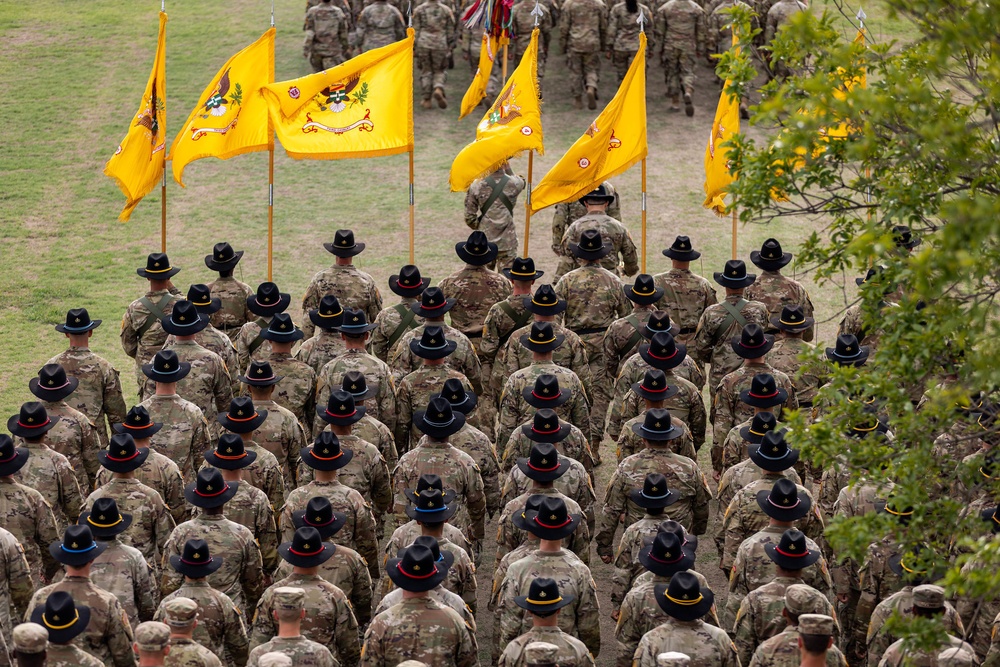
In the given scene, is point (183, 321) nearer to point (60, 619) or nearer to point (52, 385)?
point (52, 385)

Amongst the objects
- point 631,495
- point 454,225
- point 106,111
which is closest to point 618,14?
point 454,225

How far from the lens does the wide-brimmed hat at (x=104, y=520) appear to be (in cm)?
1052

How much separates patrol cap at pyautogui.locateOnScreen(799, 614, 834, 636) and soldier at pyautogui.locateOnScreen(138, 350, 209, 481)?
19.1ft

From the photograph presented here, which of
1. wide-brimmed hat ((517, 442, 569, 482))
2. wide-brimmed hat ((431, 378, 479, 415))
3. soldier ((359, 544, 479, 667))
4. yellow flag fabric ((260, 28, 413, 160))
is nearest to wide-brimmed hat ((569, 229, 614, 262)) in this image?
yellow flag fabric ((260, 28, 413, 160))

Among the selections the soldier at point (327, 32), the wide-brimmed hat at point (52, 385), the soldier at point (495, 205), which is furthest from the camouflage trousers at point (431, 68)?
the wide-brimmed hat at point (52, 385)

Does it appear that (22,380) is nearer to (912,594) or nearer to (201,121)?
(201,121)

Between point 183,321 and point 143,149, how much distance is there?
117 inches

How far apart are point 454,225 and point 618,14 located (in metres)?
4.96

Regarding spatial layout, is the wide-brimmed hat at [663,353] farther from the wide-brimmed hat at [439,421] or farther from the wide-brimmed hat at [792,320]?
the wide-brimmed hat at [439,421]

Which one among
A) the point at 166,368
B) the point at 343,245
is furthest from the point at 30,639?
the point at 343,245

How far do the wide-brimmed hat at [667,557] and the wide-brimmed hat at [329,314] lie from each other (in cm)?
488

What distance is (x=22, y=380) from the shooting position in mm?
17469

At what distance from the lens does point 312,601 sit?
1012 centimetres

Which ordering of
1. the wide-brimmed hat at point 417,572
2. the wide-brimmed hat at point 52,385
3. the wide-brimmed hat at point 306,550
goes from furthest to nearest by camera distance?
the wide-brimmed hat at point 52,385 → the wide-brimmed hat at point 306,550 → the wide-brimmed hat at point 417,572
